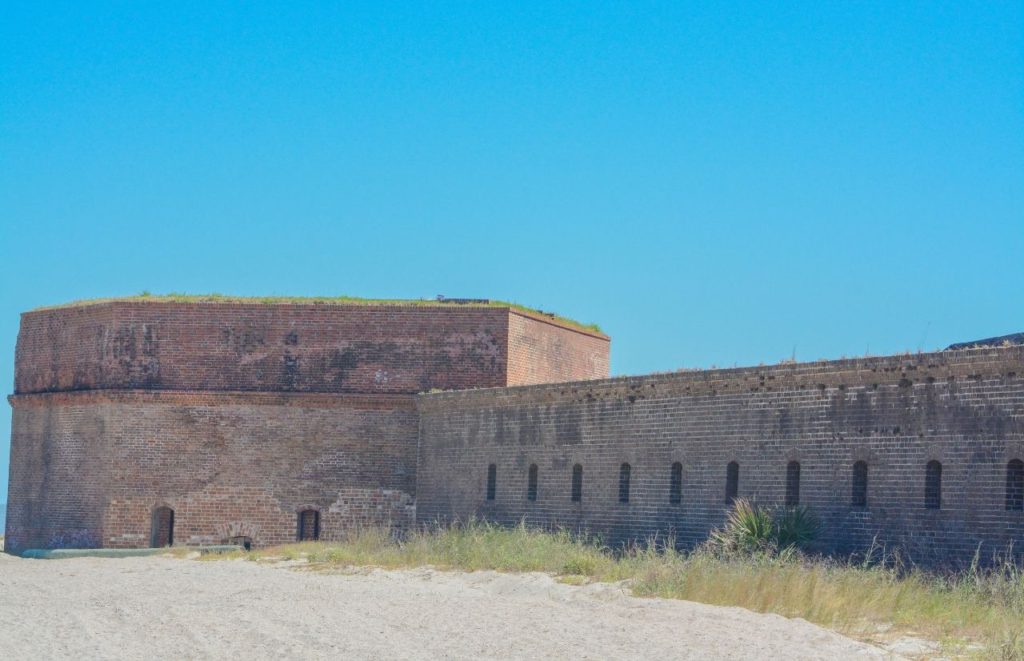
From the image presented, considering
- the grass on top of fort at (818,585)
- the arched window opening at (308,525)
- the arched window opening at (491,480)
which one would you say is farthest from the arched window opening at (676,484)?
the arched window opening at (308,525)

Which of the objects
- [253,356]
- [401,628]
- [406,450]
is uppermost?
[253,356]

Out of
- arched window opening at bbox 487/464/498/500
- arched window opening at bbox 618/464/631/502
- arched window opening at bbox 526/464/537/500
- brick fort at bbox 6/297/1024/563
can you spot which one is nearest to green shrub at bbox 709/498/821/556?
brick fort at bbox 6/297/1024/563

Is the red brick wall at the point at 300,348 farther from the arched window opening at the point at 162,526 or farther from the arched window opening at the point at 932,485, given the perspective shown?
the arched window opening at the point at 932,485

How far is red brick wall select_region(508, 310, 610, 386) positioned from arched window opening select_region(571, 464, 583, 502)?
143 inches

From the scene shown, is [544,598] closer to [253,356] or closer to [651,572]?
[651,572]

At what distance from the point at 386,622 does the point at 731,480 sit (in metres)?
6.87

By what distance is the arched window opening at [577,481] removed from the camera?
78.8ft

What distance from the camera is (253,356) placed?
1133 inches

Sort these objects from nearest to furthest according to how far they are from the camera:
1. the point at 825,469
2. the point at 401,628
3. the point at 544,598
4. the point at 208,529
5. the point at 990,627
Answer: the point at 990,627
the point at 401,628
the point at 544,598
the point at 825,469
the point at 208,529

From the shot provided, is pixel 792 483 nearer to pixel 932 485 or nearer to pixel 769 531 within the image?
pixel 769 531

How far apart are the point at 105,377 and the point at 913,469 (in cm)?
1775

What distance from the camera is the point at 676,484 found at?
21.8m

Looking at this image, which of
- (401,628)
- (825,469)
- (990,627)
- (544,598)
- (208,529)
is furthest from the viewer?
(208,529)

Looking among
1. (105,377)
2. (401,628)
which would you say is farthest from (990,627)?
(105,377)
